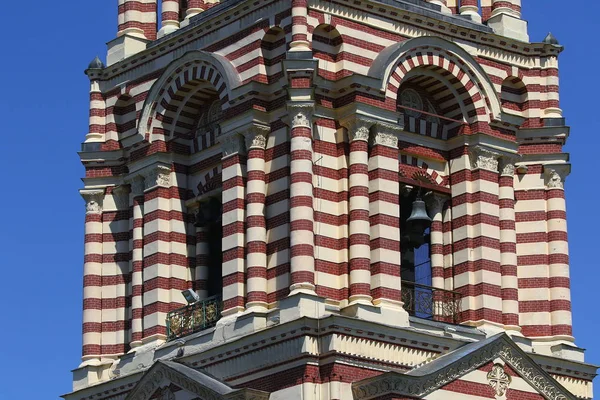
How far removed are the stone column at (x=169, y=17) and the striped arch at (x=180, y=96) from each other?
5.82 feet

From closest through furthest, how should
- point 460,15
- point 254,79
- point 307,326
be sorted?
point 307,326, point 254,79, point 460,15

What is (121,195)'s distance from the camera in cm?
4741

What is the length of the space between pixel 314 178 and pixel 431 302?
3953 millimetres

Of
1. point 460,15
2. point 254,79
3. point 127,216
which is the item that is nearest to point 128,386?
point 127,216

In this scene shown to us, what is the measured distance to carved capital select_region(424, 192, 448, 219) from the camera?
149 feet

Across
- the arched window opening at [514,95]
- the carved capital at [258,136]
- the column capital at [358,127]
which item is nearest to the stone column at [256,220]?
the carved capital at [258,136]

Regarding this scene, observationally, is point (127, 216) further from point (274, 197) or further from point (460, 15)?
point (460, 15)

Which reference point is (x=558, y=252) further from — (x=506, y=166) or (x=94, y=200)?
(x=94, y=200)

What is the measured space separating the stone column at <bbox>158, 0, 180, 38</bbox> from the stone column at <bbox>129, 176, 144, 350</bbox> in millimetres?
3624

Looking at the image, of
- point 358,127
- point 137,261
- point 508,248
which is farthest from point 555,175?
point 137,261

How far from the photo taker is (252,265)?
42.8 metres

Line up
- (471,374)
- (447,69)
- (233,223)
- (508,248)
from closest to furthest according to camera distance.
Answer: (471,374) → (233,223) → (508,248) → (447,69)

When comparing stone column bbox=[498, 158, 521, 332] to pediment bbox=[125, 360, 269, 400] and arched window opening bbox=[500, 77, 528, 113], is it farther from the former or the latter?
pediment bbox=[125, 360, 269, 400]

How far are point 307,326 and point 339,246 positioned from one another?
2.42 m
